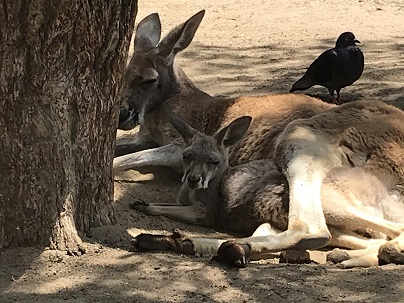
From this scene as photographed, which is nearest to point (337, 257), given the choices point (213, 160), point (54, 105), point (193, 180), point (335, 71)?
point (193, 180)

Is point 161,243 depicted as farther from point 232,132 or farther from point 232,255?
point 232,132

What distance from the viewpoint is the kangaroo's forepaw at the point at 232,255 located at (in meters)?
4.29

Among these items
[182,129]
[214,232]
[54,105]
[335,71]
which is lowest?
[214,232]

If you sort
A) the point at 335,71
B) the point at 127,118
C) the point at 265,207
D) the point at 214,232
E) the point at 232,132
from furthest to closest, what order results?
the point at 335,71 < the point at 127,118 < the point at 232,132 < the point at 214,232 < the point at 265,207

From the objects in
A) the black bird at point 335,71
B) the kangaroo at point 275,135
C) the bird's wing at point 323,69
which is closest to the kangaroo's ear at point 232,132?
the kangaroo at point 275,135

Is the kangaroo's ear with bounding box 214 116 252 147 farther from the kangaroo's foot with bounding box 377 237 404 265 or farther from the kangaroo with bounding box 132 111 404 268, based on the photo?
the kangaroo's foot with bounding box 377 237 404 265

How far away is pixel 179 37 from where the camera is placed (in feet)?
22.7

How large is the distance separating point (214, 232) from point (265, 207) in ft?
1.25

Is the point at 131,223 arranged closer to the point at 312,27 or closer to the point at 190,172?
the point at 190,172

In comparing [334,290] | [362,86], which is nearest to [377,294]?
[334,290]

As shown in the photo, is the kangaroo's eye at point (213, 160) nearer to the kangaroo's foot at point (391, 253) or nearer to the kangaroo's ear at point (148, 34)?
the kangaroo's foot at point (391, 253)

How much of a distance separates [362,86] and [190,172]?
128 inches

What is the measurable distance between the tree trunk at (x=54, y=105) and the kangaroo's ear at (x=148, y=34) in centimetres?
266

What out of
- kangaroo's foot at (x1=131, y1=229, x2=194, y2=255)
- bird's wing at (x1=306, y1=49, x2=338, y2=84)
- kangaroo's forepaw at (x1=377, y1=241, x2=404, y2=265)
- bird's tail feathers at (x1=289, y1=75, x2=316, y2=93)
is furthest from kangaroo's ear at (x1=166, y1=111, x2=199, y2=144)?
bird's wing at (x1=306, y1=49, x2=338, y2=84)
